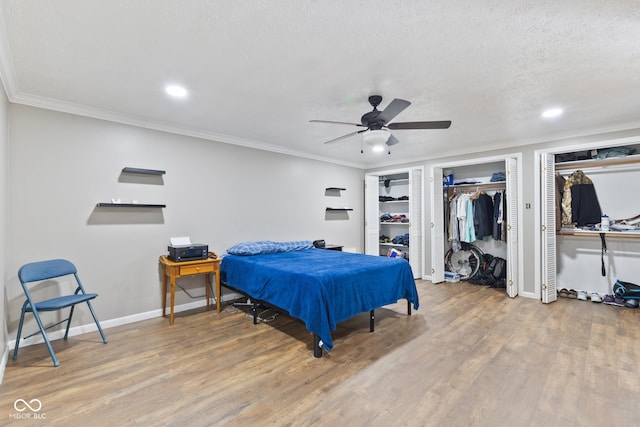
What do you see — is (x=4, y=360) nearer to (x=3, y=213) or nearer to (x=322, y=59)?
(x=3, y=213)

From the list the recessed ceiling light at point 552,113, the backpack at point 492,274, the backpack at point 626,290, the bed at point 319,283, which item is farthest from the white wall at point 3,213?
the backpack at point 626,290

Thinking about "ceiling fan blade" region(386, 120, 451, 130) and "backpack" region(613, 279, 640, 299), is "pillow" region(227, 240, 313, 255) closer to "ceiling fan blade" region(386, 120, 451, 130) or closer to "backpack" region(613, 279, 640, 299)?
"ceiling fan blade" region(386, 120, 451, 130)

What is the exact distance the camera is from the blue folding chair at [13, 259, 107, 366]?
2506 millimetres

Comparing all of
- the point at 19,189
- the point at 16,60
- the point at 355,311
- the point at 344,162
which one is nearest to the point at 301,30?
the point at 16,60

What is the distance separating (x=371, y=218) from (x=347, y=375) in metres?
4.36

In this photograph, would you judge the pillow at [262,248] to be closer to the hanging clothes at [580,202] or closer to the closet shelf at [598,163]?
the hanging clothes at [580,202]

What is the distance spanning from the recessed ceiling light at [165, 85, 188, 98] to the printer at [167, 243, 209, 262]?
1683 mm

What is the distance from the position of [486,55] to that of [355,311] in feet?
8.01

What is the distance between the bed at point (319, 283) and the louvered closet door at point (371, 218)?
2.50 meters

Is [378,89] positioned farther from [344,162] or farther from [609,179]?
[609,179]

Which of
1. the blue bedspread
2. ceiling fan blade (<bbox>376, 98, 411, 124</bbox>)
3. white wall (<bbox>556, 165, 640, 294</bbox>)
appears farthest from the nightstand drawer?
white wall (<bbox>556, 165, 640, 294</bbox>)

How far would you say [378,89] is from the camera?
107 inches

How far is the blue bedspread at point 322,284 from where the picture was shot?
2.66 meters

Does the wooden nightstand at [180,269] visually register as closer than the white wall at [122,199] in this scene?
No
